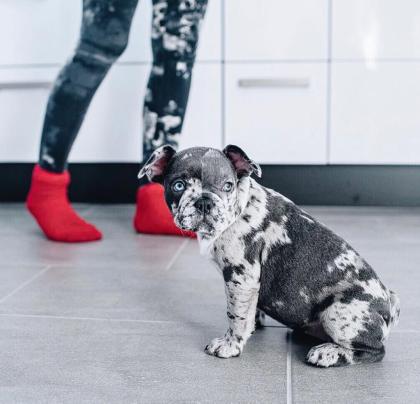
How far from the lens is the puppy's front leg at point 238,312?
117 centimetres

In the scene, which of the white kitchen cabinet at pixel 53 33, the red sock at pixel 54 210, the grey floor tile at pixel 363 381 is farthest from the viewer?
the white kitchen cabinet at pixel 53 33

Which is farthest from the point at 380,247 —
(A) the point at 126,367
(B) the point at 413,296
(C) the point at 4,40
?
(C) the point at 4,40

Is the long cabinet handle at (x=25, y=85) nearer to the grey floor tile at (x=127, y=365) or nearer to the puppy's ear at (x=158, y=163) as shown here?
the grey floor tile at (x=127, y=365)

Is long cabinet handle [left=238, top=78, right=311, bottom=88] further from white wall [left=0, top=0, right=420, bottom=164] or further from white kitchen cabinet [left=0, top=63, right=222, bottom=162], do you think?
white kitchen cabinet [left=0, top=63, right=222, bottom=162]

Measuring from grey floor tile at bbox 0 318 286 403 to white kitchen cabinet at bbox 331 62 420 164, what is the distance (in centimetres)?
158

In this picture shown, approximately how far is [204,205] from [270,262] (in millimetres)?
183

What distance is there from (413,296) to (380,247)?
1.76 feet

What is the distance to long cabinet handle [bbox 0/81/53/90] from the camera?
9.20 ft

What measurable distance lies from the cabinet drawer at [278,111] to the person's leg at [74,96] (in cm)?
77

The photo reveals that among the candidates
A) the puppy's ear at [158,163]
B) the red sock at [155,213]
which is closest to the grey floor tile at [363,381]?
the puppy's ear at [158,163]

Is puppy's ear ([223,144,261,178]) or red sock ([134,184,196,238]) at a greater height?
puppy's ear ([223,144,261,178])

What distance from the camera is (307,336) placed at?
51.0 inches

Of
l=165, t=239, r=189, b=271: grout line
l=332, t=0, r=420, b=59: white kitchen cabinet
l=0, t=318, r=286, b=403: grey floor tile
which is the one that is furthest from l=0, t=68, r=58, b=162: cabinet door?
l=0, t=318, r=286, b=403: grey floor tile

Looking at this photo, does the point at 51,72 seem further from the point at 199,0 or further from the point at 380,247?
the point at 380,247
